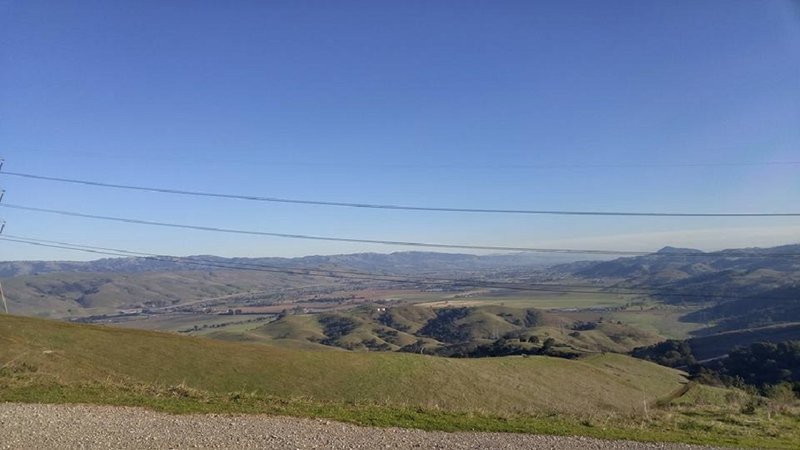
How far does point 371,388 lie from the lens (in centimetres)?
3356

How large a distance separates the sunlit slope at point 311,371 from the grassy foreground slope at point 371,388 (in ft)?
0.37

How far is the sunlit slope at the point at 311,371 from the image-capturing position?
102 ft

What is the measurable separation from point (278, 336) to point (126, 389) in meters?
120

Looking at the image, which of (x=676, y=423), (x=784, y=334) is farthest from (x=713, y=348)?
(x=676, y=423)

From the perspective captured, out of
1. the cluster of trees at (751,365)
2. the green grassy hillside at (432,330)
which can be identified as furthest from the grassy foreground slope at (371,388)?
the green grassy hillside at (432,330)

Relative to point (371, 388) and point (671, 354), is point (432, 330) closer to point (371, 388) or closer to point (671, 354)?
point (671, 354)

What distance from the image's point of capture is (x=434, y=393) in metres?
33.4

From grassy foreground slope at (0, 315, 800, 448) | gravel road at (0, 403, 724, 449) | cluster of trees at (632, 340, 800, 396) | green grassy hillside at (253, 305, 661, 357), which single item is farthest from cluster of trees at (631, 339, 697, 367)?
gravel road at (0, 403, 724, 449)

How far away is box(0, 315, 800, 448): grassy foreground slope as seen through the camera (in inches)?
672

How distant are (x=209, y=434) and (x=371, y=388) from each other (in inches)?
807

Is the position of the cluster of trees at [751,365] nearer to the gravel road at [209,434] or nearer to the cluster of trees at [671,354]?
the cluster of trees at [671,354]

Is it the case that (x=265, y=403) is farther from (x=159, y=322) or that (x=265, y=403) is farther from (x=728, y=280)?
(x=728, y=280)

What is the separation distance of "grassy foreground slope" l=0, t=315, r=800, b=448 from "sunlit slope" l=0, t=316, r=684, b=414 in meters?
0.11

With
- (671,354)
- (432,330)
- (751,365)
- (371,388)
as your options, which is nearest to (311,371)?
(371,388)
